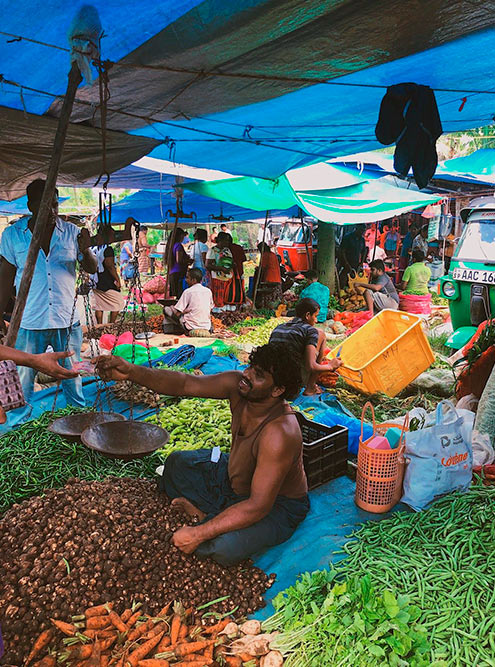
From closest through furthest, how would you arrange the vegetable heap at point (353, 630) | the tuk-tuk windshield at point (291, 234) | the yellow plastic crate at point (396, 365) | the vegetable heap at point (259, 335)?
the vegetable heap at point (353, 630) < the yellow plastic crate at point (396, 365) < the vegetable heap at point (259, 335) < the tuk-tuk windshield at point (291, 234)

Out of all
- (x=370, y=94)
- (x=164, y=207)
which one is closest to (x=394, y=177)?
(x=164, y=207)

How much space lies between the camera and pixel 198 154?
5.76 meters

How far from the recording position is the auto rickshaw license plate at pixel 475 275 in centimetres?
586

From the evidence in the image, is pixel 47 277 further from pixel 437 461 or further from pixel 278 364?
pixel 437 461

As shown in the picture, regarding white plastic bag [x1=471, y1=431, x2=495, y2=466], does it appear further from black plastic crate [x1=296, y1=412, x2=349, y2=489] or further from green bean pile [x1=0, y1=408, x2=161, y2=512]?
green bean pile [x1=0, y1=408, x2=161, y2=512]

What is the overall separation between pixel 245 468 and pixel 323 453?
837 mm

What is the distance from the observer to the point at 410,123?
351 cm

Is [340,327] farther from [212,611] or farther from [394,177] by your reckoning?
[212,611]

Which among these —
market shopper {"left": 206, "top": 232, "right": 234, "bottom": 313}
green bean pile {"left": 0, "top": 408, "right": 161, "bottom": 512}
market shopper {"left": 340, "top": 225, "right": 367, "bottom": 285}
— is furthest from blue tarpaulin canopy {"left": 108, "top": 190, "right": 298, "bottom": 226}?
green bean pile {"left": 0, "top": 408, "right": 161, "bottom": 512}

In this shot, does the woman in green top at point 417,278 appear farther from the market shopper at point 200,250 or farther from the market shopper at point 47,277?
the market shopper at point 47,277

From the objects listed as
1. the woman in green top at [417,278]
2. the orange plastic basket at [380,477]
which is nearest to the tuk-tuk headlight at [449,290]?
the woman in green top at [417,278]

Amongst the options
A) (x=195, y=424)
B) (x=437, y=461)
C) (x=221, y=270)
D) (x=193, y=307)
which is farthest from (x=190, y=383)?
(x=221, y=270)

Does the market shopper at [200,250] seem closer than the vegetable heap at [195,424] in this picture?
No

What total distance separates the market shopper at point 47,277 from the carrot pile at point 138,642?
2190 mm
